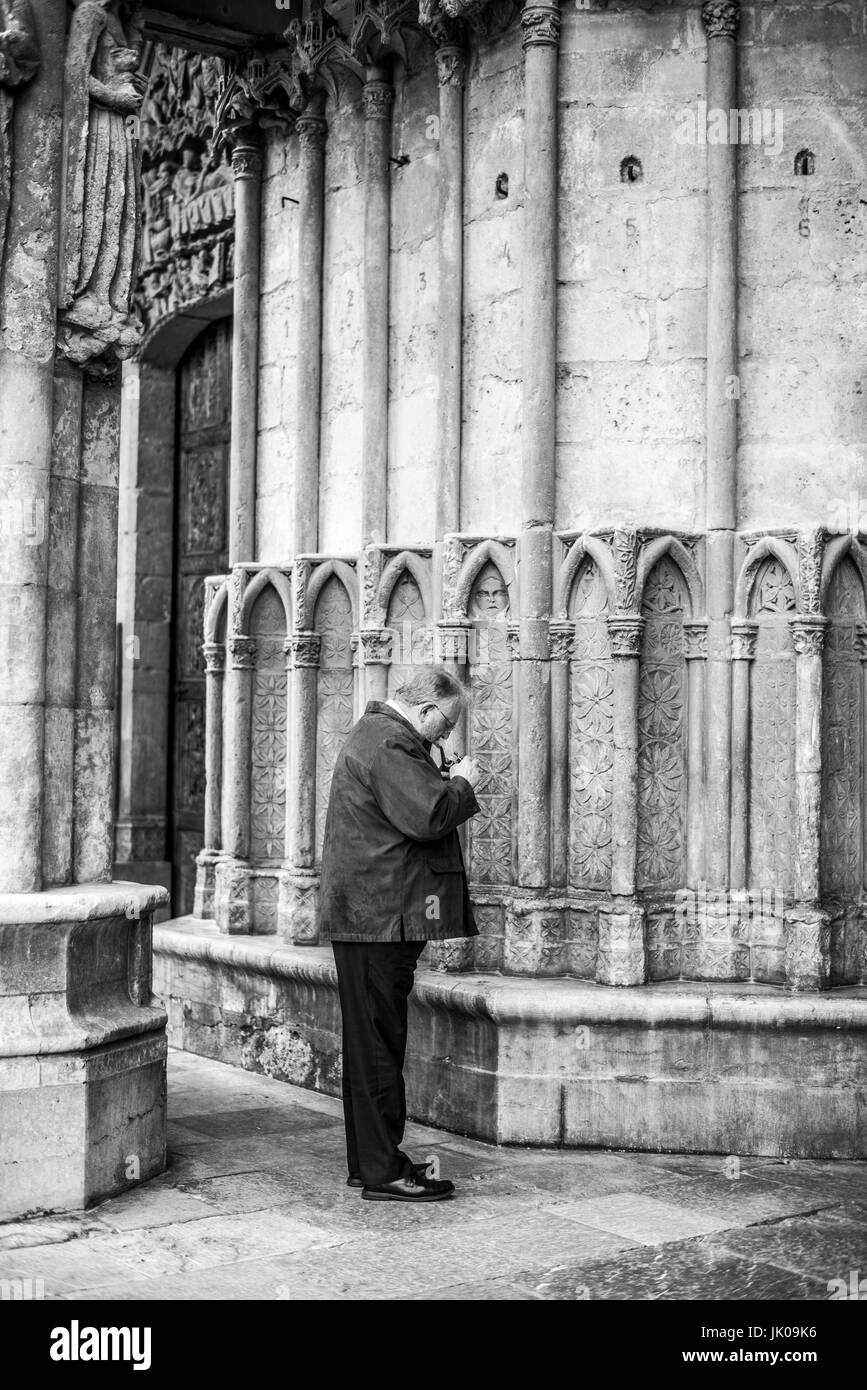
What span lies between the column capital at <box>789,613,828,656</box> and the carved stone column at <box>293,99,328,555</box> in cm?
248

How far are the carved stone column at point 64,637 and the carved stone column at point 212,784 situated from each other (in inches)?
94.2

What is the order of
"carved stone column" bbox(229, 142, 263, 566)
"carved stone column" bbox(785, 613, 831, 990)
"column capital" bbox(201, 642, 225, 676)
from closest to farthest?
"carved stone column" bbox(785, 613, 831, 990)
"carved stone column" bbox(229, 142, 263, 566)
"column capital" bbox(201, 642, 225, 676)

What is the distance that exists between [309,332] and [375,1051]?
3.64 metres

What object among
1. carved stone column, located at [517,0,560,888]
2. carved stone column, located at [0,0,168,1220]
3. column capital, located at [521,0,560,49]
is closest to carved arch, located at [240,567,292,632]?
carved stone column, located at [517,0,560,888]

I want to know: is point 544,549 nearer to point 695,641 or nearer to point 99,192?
point 695,641

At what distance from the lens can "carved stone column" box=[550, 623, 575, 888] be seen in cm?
631

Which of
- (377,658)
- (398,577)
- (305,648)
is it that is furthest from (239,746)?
(398,577)

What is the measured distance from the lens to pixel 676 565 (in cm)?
623

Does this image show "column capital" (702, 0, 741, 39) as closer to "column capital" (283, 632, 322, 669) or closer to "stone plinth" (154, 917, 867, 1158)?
"column capital" (283, 632, 322, 669)

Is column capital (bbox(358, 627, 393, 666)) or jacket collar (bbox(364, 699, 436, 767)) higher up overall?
column capital (bbox(358, 627, 393, 666))

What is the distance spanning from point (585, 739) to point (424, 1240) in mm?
2137

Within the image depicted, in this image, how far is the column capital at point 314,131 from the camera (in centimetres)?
757

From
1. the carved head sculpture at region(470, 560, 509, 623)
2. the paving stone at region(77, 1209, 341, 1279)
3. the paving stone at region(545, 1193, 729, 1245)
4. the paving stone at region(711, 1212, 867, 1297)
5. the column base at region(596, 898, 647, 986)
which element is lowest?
the paving stone at region(77, 1209, 341, 1279)

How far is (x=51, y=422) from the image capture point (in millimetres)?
5449
